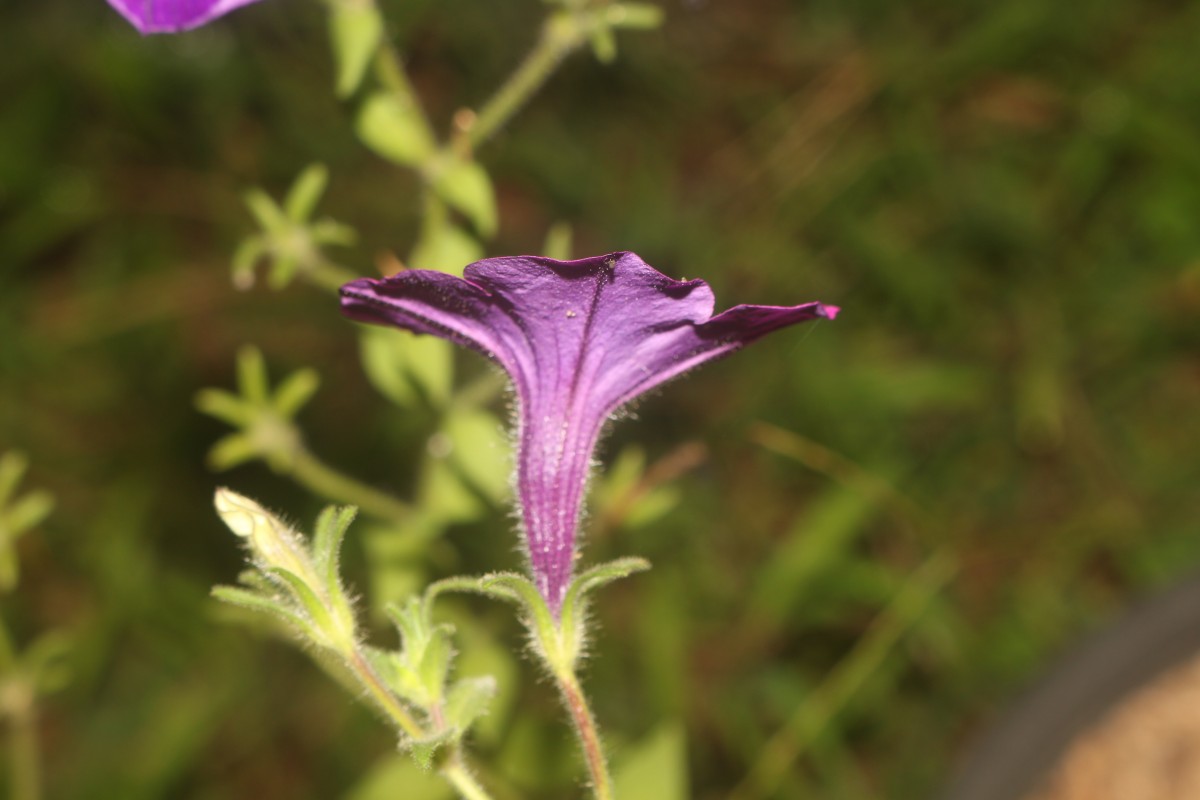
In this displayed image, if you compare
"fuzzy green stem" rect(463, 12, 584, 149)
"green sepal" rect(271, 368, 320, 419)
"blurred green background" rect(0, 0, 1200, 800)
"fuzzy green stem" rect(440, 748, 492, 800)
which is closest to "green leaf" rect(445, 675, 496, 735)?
"fuzzy green stem" rect(440, 748, 492, 800)

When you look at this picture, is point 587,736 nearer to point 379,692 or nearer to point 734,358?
point 379,692

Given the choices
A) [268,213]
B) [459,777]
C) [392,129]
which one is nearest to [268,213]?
[268,213]

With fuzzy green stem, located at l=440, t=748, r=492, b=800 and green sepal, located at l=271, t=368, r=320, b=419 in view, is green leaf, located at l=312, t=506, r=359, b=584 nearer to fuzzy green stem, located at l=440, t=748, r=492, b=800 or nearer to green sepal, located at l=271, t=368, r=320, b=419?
fuzzy green stem, located at l=440, t=748, r=492, b=800

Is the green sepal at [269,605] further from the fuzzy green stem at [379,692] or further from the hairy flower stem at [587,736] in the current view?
the hairy flower stem at [587,736]

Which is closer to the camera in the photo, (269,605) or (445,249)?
(269,605)

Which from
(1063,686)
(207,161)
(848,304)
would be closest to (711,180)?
(848,304)

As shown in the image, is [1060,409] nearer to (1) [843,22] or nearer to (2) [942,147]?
(2) [942,147]

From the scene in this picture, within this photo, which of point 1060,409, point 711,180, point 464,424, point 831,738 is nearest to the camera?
point 464,424
